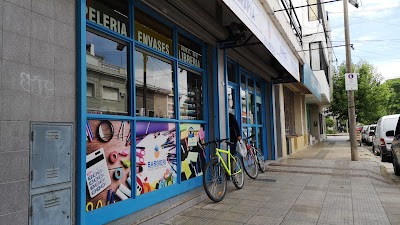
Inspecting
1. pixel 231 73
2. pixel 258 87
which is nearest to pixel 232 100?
pixel 231 73

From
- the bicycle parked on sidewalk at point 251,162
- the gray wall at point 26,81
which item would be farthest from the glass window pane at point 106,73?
the bicycle parked on sidewalk at point 251,162

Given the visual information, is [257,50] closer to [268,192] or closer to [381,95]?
[268,192]

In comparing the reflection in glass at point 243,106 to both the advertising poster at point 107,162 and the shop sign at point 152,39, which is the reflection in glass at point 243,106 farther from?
the advertising poster at point 107,162

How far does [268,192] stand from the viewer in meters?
6.25

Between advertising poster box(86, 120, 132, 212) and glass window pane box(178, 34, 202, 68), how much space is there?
86.0 inches

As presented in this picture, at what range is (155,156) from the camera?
4.99 m

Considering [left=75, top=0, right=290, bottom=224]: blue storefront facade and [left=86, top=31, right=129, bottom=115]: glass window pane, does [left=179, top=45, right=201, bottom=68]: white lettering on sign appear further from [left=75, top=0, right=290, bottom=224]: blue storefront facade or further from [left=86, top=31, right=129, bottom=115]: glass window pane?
[left=86, top=31, right=129, bottom=115]: glass window pane

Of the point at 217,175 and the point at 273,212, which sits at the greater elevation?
the point at 217,175

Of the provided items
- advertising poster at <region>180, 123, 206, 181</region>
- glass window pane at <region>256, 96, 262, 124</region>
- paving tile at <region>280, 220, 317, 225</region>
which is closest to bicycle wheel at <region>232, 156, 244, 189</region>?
advertising poster at <region>180, 123, 206, 181</region>

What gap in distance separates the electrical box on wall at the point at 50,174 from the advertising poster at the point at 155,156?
1.58 m

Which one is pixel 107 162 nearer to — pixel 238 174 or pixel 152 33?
pixel 152 33

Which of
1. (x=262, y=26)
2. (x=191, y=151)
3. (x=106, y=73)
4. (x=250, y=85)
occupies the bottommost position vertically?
(x=191, y=151)

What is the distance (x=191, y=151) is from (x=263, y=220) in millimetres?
2152

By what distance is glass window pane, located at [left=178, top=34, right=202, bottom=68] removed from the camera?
19.7ft
